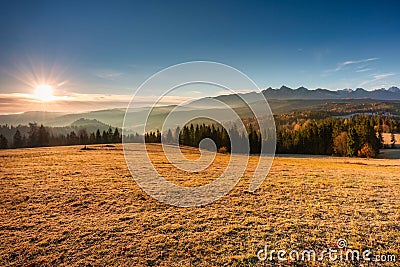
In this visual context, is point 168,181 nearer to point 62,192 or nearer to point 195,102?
point 62,192

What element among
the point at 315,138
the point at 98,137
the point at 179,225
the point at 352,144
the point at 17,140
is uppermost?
the point at 98,137

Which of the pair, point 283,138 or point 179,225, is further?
point 283,138

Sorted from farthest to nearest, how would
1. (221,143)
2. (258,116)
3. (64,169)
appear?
(221,143), (64,169), (258,116)

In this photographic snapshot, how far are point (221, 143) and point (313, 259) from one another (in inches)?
2559

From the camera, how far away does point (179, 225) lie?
1016 centimetres

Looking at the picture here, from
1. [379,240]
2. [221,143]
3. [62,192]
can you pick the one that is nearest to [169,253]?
[379,240]

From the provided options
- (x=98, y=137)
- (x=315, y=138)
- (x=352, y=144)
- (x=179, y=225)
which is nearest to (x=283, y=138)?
(x=315, y=138)

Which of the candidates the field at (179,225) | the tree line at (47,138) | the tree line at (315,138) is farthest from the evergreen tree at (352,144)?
the tree line at (47,138)

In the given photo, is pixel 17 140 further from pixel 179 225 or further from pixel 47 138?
pixel 179 225

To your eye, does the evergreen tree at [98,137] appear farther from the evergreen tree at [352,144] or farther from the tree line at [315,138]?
the evergreen tree at [352,144]

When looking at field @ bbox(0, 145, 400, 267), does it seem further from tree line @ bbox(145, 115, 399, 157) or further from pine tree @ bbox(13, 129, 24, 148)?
pine tree @ bbox(13, 129, 24, 148)

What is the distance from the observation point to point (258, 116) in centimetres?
689

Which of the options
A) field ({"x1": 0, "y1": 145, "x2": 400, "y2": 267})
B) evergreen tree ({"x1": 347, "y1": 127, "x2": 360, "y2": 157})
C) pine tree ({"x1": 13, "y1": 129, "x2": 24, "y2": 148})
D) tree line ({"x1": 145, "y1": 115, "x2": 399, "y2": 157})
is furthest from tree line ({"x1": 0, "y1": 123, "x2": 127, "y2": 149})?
evergreen tree ({"x1": 347, "y1": 127, "x2": 360, "y2": 157})

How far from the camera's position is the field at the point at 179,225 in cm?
777
